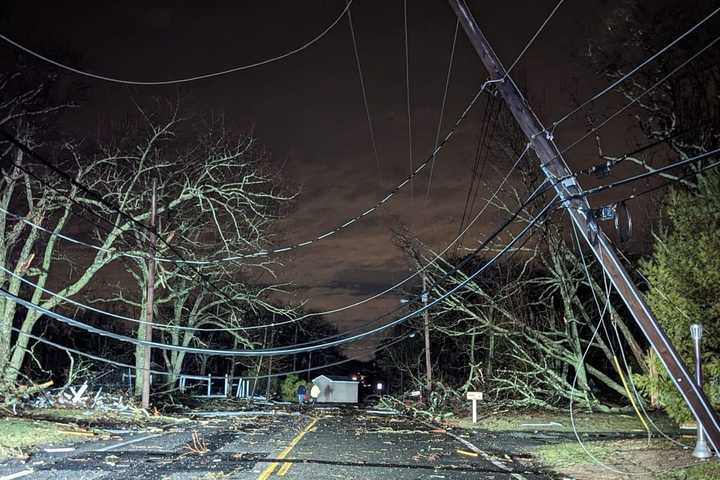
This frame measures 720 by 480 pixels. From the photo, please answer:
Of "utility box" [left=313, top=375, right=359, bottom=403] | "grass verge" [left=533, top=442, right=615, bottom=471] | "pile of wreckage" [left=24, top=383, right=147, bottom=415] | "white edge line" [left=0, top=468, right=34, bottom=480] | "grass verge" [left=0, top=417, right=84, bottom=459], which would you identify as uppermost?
"utility box" [left=313, top=375, right=359, bottom=403]

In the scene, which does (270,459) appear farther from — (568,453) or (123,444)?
(568,453)

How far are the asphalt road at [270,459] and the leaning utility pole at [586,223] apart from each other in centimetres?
269

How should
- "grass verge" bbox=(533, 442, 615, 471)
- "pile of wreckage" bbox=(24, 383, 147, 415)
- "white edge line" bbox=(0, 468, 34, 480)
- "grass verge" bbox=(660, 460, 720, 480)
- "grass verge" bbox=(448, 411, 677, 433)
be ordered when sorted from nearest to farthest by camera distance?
1. "white edge line" bbox=(0, 468, 34, 480)
2. "grass verge" bbox=(660, 460, 720, 480)
3. "grass verge" bbox=(533, 442, 615, 471)
4. "grass verge" bbox=(448, 411, 677, 433)
5. "pile of wreckage" bbox=(24, 383, 147, 415)

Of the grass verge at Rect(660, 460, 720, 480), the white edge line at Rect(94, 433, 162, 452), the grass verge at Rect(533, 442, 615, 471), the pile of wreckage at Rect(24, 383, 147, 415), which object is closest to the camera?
the grass verge at Rect(660, 460, 720, 480)

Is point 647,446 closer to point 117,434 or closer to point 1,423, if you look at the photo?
point 117,434

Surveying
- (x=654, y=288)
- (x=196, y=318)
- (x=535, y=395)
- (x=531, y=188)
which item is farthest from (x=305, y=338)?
(x=654, y=288)

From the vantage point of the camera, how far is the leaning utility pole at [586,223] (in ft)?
20.0

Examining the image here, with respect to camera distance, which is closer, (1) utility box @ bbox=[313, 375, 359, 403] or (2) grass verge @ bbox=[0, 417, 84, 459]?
(2) grass verge @ bbox=[0, 417, 84, 459]

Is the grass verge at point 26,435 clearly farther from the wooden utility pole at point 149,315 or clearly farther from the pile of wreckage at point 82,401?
the wooden utility pole at point 149,315

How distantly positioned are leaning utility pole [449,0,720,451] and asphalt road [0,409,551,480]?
2686 millimetres

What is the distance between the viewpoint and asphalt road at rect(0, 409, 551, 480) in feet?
25.3

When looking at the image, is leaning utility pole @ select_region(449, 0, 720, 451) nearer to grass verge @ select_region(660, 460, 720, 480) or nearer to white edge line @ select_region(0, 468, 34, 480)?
grass verge @ select_region(660, 460, 720, 480)

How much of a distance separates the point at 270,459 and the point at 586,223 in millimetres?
5842

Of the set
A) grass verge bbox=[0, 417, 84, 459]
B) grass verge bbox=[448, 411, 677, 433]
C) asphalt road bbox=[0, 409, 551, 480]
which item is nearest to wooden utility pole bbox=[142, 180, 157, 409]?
grass verge bbox=[0, 417, 84, 459]
